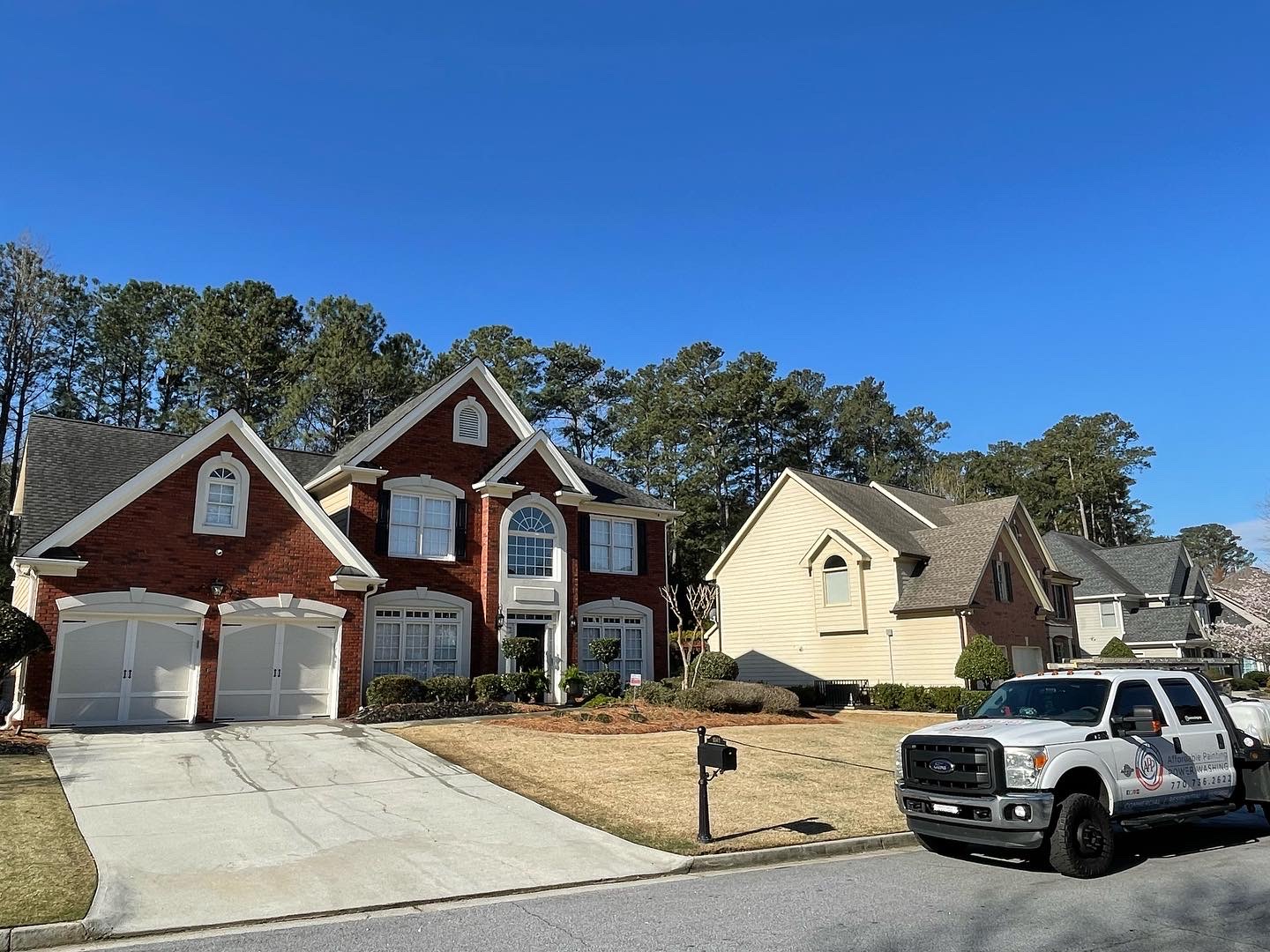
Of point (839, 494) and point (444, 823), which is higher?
point (839, 494)

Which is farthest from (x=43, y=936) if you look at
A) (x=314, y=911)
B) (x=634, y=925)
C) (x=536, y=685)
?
(x=536, y=685)

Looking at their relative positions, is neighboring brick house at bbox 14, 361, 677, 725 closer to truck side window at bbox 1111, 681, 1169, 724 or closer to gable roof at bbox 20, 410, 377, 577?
gable roof at bbox 20, 410, 377, 577

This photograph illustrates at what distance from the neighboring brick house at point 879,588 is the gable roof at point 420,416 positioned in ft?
41.3

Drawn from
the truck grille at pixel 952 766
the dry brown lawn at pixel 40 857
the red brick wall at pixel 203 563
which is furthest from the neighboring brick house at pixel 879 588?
the dry brown lawn at pixel 40 857

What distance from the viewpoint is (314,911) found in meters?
7.94

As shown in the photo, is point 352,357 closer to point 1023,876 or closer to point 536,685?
point 536,685

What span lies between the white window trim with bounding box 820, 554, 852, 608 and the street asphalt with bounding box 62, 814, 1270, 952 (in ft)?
75.3

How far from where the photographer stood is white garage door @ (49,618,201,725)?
18.5m

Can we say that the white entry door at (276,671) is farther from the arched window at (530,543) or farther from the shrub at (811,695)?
the shrub at (811,695)

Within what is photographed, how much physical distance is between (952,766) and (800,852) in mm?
2089

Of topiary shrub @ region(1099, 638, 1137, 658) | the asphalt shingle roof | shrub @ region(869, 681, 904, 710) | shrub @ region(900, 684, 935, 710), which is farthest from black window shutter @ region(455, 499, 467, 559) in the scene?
the asphalt shingle roof

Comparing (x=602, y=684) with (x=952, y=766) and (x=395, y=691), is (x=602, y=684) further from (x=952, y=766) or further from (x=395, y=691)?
(x=952, y=766)

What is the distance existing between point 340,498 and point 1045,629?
26773 millimetres

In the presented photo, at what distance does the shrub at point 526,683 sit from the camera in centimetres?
2416
